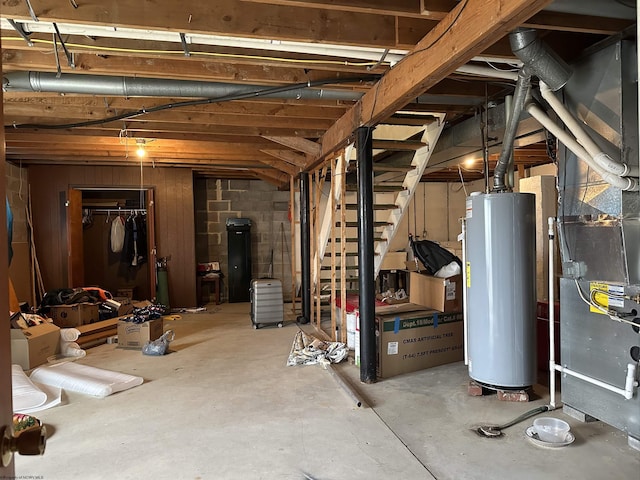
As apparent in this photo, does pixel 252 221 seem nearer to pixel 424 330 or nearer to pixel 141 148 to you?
pixel 141 148

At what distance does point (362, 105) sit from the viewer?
3.48 meters

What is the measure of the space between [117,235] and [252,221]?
7.79 ft

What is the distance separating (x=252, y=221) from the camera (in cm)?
818

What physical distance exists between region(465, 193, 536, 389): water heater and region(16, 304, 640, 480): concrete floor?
0.99 feet

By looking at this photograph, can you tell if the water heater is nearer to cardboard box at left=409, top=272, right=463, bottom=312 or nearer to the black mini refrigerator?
cardboard box at left=409, top=272, right=463, bottom=312

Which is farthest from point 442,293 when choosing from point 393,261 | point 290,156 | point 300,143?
point 393,261

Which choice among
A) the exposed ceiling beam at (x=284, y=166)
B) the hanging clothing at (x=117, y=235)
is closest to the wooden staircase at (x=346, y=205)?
the exposed ceiling beam at (x=284, y=166)

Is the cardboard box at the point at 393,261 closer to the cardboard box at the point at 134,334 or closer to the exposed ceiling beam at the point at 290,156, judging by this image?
the exposed ceiling beam at the point at 290,156

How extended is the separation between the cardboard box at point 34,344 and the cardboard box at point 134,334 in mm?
617

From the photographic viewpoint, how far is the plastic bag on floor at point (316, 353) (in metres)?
4.06

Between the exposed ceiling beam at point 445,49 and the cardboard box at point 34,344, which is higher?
the exposed ceiling beam at point 445,49

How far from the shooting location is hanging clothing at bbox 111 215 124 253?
285 inches

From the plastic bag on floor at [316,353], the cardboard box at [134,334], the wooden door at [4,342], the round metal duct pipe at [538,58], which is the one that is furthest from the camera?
the cardboard box at [134,334]

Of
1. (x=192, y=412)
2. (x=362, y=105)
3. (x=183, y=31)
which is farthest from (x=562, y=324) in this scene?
(x=183, y=31)
